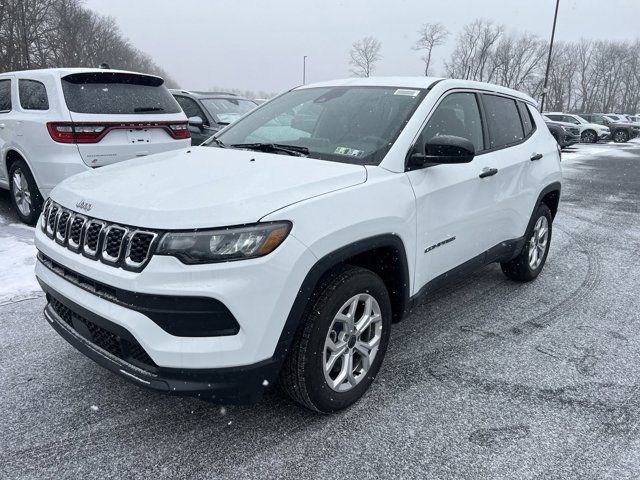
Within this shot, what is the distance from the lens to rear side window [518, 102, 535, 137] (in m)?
4.47

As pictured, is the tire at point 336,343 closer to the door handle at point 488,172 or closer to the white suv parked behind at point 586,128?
the door handle at point 488,172

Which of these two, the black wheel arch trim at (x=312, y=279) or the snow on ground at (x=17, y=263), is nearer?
the black wheel arch trim at (x=312, y=279)

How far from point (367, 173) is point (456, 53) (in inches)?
2802

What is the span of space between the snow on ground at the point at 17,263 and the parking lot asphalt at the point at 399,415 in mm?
156

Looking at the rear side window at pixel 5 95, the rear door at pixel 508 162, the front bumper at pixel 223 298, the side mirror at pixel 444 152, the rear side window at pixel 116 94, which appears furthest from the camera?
the rear side window at pixel 5 95

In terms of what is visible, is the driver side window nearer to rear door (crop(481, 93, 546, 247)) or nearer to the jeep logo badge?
rear door (crop(481, 93, 546, 247))

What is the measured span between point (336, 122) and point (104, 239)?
1660 mm

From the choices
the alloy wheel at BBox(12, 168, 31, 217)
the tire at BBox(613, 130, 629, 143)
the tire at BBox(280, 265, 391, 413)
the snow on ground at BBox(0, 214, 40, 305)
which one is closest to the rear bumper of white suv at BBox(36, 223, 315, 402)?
the tire at BBox(280, 265, 391, 413)

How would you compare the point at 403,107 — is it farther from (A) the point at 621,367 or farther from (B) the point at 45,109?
(B) the point at 45,109

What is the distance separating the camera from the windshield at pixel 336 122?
9.88ft

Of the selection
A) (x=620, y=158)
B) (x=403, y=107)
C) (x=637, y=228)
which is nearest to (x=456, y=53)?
(x=620, y=158)

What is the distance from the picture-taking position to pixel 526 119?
4551mm

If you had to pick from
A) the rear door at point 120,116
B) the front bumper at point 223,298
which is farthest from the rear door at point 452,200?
the rear door at point 120,116

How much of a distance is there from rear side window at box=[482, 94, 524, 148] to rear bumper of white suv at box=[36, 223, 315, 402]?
7.82ft
